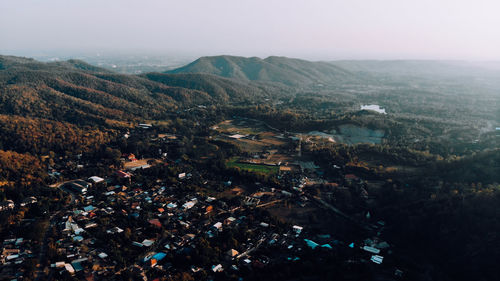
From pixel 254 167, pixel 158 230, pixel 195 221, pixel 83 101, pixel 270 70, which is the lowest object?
pixel 195 221

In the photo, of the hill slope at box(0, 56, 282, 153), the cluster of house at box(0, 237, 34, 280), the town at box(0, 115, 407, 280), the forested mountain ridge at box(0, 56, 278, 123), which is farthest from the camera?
the forested mountain ridge at box(0, 56, 278, 123)

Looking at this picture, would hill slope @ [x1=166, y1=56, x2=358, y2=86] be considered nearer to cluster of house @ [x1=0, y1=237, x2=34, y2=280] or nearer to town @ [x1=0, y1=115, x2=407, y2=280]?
town @ [x1=0, y1=115, x2=407, y2=280]

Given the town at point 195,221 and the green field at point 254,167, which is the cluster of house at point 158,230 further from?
the green field at point 254,167

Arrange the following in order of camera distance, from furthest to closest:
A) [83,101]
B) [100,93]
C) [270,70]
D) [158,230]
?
[270,70]
[100,93]
[83,101]
[158,230]

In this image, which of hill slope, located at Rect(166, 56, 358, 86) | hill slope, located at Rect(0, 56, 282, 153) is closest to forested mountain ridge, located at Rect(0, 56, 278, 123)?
hill slope, located at Rect(0, 56, 282, 153)

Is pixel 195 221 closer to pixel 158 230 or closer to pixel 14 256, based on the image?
pixel 158 230

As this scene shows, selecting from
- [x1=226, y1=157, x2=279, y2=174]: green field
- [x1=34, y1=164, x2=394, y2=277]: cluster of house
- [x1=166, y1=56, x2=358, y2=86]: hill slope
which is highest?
[x1=166, y1=56, x2=358, y2=86]: hill slope

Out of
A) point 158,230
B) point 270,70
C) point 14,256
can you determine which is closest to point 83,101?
point 14,256

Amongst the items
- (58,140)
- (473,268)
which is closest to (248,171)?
(473,268)
